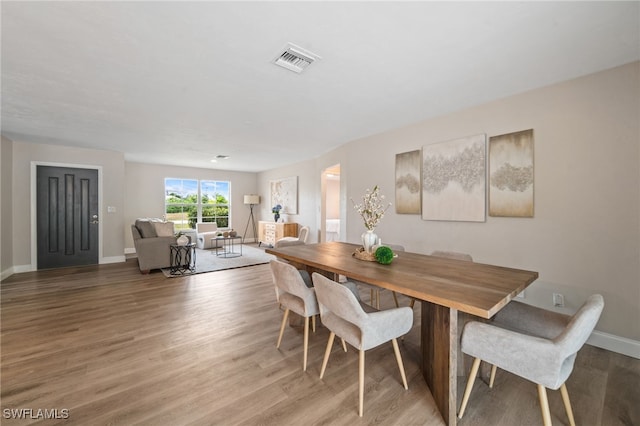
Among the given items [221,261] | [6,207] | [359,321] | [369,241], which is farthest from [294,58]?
[6,207]

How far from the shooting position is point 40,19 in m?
1.67

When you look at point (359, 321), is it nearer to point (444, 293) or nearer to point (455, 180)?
point (444, 293)

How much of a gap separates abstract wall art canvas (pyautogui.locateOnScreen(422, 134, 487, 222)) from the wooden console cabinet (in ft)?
14.7

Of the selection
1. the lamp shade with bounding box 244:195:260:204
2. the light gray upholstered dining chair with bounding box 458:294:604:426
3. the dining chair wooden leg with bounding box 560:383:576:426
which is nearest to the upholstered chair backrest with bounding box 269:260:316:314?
the light gray upholstered dining chair with bounding box 458:294:604:426

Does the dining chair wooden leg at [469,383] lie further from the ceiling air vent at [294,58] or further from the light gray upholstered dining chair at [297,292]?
the ceiling air vent at [294,58]

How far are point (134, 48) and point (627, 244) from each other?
451 centimetres

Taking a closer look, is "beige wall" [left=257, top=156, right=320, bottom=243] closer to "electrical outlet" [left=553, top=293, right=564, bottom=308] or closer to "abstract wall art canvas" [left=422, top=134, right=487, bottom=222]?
"abstract wall art canvas" [left=422, top=134, right=487, bottom=222]

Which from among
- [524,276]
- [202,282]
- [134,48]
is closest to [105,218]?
[202,282]

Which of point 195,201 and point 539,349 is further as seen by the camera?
point 195,201

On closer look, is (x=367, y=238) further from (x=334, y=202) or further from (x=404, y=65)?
(x=334, y=202)

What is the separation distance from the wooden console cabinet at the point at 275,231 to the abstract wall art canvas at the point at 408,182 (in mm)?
4019

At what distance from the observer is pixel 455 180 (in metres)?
3.28

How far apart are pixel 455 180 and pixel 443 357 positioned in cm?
246

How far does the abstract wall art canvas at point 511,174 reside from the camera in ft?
8.86
